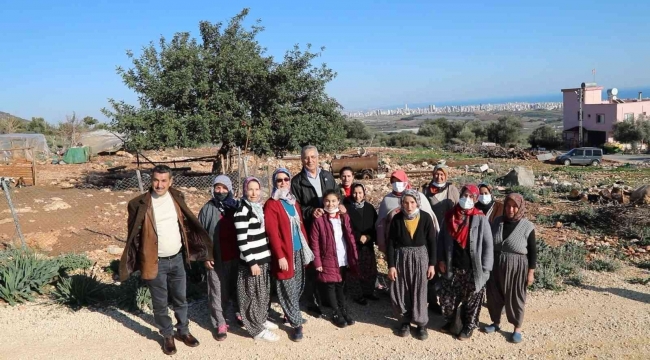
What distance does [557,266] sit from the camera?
647 centimetres

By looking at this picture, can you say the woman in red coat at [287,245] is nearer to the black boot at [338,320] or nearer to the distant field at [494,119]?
the black boot at [338,320]

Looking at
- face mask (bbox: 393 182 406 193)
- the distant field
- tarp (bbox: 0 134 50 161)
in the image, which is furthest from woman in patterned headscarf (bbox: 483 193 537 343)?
the distant field

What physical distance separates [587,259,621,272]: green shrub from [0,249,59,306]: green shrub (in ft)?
24.1

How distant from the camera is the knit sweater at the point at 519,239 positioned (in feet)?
15.0

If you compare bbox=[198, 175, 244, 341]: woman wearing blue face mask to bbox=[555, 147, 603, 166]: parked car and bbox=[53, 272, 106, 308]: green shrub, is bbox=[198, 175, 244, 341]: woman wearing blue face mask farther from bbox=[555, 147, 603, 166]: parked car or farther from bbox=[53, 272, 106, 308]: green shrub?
bbox=[555, 147, 603, 166]: parked car

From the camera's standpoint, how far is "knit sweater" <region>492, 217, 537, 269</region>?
456 cm

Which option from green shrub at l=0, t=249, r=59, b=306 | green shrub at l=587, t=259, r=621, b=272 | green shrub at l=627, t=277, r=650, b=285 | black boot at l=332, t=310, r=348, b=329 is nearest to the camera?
black boot at l=332, t=310, r=348, b=329

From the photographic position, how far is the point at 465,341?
183 inches

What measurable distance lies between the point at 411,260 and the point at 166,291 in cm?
240

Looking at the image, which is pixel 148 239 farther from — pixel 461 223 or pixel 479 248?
pixel 479 248

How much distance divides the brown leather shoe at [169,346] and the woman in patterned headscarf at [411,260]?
2190 mm

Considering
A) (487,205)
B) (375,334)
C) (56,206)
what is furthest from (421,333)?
(56,206)

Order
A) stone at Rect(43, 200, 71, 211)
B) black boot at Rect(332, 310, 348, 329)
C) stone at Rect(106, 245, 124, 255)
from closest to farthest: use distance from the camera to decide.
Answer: black boot at Rect(332, 310, 348, 329), stone at Rect(106, 245, 124, 255), stone at Rect(43, 200, 71, 211)

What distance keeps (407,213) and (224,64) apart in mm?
10637
